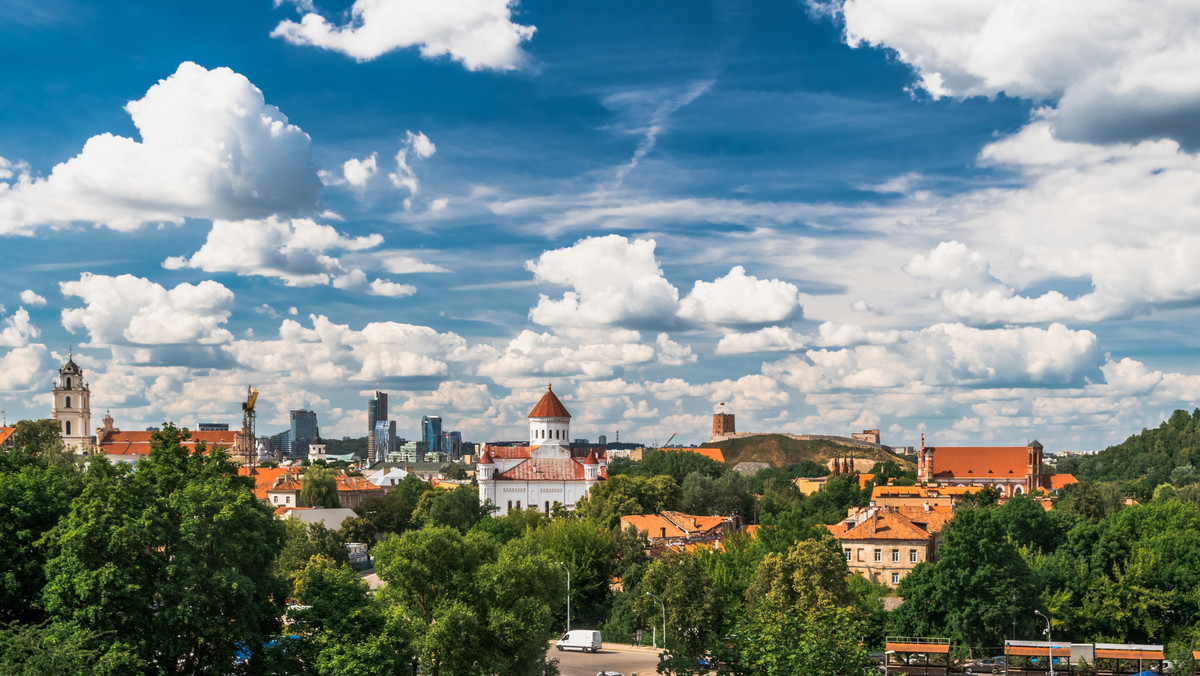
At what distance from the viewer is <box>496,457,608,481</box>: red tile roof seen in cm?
11644

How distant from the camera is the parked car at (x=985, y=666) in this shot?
162ft

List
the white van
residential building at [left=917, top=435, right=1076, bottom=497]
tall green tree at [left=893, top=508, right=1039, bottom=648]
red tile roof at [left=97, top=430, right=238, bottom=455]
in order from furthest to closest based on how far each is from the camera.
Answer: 1. red tile roof at [left=97, top=430, right=238, bottom=455]
2. residential building at [left=917, top=435, right=1076, bottom=497]
3. the white van
4. tall green tree at [left=893, top=508, right=1039, bottom=648]

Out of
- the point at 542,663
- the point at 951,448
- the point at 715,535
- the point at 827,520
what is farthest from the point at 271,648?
the point at 951,448

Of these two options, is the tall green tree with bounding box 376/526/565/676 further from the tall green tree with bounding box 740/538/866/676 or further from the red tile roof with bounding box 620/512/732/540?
the red tile roof with bounding box 620/512/732/540

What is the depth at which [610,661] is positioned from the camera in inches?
2076

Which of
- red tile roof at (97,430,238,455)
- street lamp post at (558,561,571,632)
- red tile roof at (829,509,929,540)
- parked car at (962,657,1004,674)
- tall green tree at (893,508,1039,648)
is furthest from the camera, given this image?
red tile roof at (97,430,238,455)

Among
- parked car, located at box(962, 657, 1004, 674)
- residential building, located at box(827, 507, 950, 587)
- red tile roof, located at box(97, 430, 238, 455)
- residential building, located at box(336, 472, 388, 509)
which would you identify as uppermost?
red tile roof, located at box(97, 430, 238, 455)

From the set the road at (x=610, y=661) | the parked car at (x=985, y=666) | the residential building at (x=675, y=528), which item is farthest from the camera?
the residential building at (x=675, y=528)

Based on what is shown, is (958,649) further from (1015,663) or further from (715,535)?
(715,535)

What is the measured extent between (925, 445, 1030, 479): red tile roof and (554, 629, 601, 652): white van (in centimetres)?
11979

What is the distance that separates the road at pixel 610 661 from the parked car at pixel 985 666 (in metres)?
15.9

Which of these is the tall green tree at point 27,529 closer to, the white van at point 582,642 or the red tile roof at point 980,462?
the white van at point 582,642

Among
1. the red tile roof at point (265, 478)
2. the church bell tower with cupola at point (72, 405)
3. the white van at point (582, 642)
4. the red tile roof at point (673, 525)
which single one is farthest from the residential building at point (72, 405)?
the white van at point (582, 642)

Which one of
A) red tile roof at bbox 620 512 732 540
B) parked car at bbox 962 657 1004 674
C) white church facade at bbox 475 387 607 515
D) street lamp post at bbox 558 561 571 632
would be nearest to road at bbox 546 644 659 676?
street lamp post at bbox 558 561 571 632
